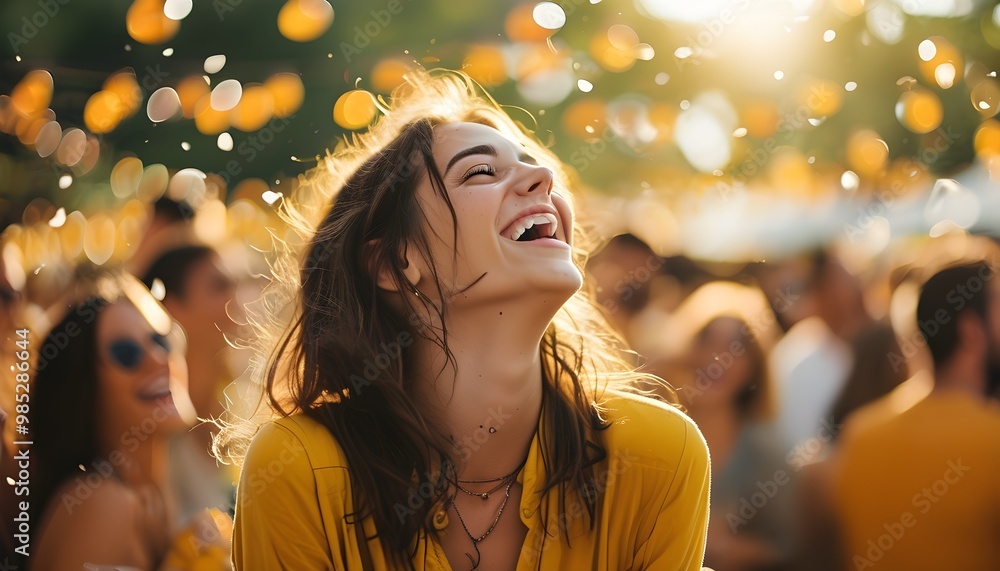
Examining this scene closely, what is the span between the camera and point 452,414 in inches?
69.4

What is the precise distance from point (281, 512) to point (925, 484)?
1.88 metres

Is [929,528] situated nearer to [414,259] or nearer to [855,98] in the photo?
[414,259]

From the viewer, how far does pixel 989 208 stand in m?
4.61

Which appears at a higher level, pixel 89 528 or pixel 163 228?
pixel 163 228

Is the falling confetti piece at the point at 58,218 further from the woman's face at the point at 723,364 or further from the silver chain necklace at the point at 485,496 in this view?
the silver chain necklace at the point at 485,496

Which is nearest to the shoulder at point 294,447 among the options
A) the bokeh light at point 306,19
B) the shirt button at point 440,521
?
the shirt button at point 440,521

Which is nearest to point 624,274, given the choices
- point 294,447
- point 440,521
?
point 440,521

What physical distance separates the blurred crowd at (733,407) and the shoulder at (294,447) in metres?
1.04

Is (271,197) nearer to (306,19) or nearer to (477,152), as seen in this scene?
(477,152)

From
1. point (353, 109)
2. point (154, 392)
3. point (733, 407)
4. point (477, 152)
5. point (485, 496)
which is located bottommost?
point (733, 407)

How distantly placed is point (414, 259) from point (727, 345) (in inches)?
68.5

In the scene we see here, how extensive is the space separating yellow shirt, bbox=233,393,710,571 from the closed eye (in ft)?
1.81

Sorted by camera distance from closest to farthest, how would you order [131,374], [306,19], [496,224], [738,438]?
[496,224] → [131,374] → [738,438] → [306,19]

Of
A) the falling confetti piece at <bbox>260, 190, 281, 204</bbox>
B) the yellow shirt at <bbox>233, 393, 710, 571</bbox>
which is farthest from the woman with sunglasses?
the yellow shirt at <bbox>233, 393, 710, 571</bbox>
